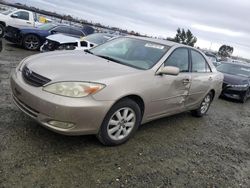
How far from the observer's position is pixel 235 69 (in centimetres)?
1077

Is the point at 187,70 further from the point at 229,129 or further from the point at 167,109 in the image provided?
the point at 229,129

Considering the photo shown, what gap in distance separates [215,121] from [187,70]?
1.91 m

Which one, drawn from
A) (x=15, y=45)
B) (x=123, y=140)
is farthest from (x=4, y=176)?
(x=15, y=45)

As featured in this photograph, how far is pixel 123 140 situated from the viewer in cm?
404

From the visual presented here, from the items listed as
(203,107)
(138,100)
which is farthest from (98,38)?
(138,100)

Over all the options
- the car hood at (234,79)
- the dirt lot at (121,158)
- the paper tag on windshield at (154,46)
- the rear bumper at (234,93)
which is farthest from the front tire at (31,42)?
the paper tag on windshield at (154,46)

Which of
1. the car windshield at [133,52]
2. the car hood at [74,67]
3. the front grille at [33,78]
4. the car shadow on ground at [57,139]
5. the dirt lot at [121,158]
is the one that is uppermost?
the car windshield at [133,52]

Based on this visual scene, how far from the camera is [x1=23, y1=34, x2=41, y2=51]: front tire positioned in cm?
1246

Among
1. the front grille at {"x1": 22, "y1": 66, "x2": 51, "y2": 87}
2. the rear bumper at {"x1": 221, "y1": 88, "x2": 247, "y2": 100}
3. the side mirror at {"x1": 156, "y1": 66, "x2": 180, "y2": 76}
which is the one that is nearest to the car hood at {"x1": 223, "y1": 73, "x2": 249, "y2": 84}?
the rear bumper at {"x1": 221, "y1": 88, "x2": 247, "y2": 100}

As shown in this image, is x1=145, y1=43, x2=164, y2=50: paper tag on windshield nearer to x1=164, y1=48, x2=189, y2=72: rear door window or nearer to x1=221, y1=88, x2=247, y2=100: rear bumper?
x1=164, y1=48, x2=189, y2=72: rear door window

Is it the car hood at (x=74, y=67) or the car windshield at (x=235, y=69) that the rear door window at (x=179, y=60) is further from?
the car windshield at (x=235, y=69)

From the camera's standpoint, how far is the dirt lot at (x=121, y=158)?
304 cm

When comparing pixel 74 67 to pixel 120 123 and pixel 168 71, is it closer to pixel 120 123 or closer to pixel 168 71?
pixel 120 123

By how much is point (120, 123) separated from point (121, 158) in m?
0.49
